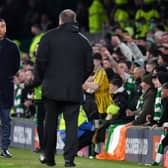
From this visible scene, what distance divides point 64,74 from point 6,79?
226cm

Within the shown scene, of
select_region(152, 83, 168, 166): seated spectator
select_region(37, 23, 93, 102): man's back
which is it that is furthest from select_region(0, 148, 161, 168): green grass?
select_region(37, 23, 93, 102): man's back

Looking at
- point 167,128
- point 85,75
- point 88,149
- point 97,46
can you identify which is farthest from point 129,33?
point 85,75

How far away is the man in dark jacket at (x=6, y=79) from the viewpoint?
1541cm

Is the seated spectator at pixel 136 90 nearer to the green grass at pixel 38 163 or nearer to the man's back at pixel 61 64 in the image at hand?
the green grass at pixel 38 163

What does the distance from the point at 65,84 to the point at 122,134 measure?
4048 mm

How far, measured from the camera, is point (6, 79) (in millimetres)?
15438

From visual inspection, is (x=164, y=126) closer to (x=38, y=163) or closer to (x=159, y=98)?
(x=159, y=98)

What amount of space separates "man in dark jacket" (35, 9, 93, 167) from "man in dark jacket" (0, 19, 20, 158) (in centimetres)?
193

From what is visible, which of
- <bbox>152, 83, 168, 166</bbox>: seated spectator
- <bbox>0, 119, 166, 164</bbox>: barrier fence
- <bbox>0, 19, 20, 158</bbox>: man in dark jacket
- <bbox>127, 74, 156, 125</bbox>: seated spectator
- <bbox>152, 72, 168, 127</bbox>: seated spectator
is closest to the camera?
<bbox>152, 83, 168, 166</bbox>: seated spectator

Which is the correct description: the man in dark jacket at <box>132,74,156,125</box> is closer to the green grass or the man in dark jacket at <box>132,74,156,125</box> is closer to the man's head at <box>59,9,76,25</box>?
the green grass

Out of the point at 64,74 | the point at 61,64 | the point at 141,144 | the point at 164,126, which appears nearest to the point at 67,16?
the point at 61,64

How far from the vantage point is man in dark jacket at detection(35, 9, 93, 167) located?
527 inches

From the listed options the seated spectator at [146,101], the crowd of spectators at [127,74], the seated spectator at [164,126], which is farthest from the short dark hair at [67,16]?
the seated spectator at [146,101]

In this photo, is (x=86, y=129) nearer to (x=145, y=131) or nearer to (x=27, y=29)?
(x=145, y=131)
